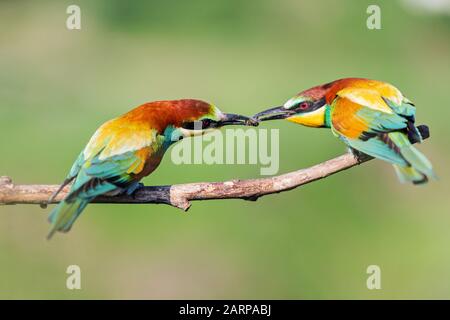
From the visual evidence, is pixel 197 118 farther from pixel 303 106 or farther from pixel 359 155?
pixel 359 155

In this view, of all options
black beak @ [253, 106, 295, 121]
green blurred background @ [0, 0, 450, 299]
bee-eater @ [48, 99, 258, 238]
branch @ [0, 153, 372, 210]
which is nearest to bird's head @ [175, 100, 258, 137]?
bee-eater @ [48, 99, 258, 238]

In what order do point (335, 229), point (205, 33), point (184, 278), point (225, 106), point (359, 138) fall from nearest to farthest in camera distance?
1. point (359, 138)
2. point (184, 278)
3. point (335, 229)
4. point (225, 106)
5. point (205, 33)

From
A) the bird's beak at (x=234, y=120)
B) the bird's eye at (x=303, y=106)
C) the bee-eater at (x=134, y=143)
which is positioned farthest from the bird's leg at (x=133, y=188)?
the bird's eye at (x=303, y=106)

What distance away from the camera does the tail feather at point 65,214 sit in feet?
10.2

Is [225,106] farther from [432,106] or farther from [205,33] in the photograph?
[205,33]

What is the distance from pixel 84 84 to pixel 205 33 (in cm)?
212

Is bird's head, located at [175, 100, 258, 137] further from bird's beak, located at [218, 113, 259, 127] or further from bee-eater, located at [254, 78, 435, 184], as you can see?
bee-eater, located at [254, 78, 435, 184]

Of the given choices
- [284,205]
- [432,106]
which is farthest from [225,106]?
[432,106]

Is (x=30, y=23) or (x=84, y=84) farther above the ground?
(x=30, y=23)

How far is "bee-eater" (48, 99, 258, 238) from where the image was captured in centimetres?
332

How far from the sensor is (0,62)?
9.27 m

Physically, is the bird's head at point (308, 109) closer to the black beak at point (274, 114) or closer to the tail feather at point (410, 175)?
the black beak at point (274, 114)

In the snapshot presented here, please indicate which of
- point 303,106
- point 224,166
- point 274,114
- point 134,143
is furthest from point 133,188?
point 224,166

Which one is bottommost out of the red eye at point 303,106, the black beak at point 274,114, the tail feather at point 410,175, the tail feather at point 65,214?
the tail feather at point 65,214
